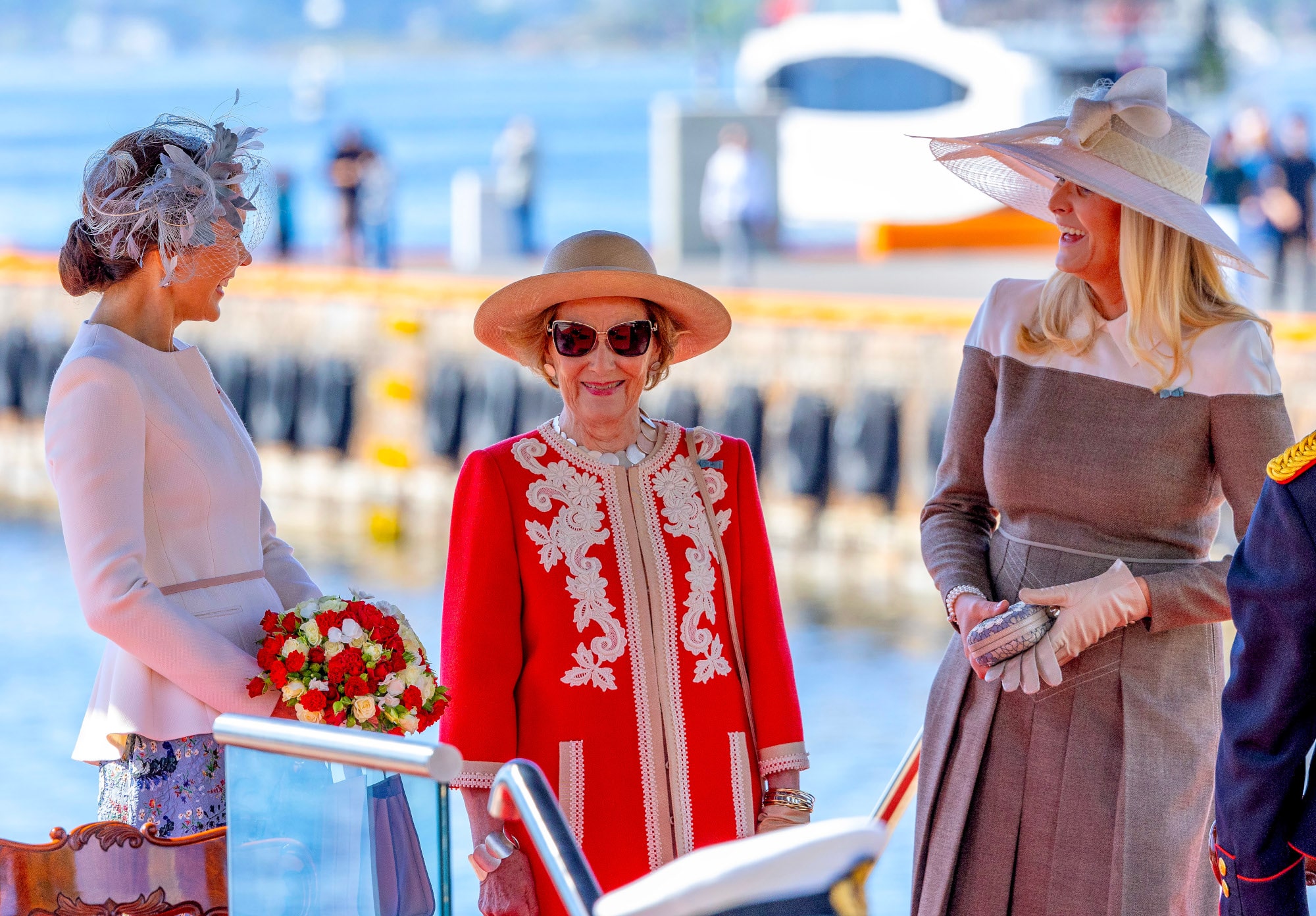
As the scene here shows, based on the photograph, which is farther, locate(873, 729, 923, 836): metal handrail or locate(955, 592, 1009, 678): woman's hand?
locate(873, 729, 923, 836): metal handrail

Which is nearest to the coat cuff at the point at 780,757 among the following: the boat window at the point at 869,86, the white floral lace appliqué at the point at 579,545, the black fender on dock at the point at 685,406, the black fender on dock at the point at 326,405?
the white floral lace appliqué at the point at 579,545

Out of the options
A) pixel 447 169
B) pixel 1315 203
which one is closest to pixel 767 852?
pixel 1315 203

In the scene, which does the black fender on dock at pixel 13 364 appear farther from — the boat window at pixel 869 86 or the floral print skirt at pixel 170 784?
the floral print skirt at pixel 170 784

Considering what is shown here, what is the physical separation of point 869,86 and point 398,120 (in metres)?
71.3

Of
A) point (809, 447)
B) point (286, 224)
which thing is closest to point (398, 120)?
point (286, 224)

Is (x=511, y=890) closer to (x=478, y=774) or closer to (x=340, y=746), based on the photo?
(x=478, y=774)

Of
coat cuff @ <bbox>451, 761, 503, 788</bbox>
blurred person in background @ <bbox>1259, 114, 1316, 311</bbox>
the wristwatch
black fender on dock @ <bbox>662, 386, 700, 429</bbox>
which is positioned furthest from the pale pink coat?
blurred person in background @ <bbox>1259, 114, 1316, 311</bbox>

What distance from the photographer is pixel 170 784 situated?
2.52 meters

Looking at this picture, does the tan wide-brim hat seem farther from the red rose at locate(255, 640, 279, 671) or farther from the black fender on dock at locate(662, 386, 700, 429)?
the black fender on dock at locate(662, 386, 700, 429)

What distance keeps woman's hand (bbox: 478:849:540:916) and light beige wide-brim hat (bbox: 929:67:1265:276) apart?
1.36 meters

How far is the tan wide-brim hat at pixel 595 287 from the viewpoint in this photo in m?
2.64

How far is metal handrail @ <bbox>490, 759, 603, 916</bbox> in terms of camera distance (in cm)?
176

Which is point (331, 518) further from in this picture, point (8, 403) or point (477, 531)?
point (477, 531)

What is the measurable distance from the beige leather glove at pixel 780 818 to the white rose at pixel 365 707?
2.04ft
